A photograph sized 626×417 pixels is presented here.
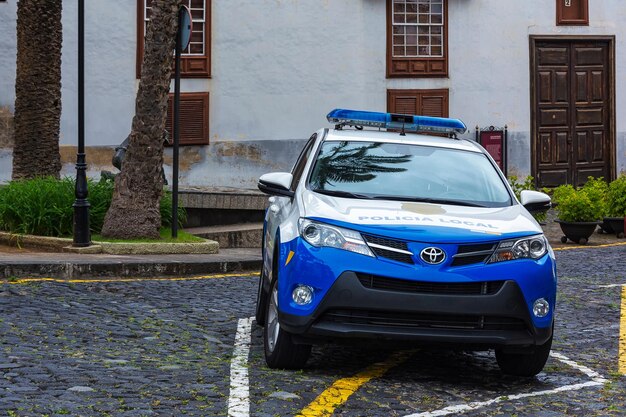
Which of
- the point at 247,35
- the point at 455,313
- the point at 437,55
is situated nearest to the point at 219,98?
the point at 247,35

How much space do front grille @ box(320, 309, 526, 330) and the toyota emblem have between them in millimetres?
328

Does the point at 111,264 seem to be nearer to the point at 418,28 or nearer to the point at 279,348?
the point at 279,348

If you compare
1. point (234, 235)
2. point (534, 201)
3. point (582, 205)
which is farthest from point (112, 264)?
point (582, 205)

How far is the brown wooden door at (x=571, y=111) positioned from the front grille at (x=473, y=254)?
21.0m

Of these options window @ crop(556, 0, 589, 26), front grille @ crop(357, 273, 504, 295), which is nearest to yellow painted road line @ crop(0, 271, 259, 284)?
front grille @ crop(357, 273, 504, 295)

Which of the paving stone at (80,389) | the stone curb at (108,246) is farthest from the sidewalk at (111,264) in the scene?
the paving stone at (80,389)

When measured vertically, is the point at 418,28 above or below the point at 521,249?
above

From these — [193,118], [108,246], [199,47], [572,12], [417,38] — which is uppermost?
[572,12]

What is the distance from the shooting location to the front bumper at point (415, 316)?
7984 millimetres

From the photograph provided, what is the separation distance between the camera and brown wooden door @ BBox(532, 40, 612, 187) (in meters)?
28.8

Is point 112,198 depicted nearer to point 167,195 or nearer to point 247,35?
point 167,195

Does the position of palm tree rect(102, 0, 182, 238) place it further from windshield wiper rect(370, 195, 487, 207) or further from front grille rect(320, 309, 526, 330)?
front grille rect(320, 309, 526, 330)

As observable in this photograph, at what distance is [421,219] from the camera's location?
328 inches

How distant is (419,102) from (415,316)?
2029cm
